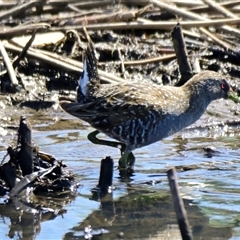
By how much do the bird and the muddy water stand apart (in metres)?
0.29

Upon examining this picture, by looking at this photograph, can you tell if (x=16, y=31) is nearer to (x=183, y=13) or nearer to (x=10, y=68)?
(x=10, y=68)

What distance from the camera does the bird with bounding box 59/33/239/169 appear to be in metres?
6.35

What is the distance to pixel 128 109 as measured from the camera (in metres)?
6.36

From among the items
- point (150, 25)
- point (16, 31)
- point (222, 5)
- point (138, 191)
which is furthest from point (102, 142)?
point (222, 5)

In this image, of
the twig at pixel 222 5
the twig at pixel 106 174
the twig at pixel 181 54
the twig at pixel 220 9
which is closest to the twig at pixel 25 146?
the twig at pixel 106 174

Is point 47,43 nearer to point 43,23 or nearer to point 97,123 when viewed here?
point 43,23

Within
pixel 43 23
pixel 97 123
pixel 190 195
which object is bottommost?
pixel 190 195

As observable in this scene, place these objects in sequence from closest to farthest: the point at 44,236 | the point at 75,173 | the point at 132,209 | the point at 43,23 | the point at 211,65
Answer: the point at 44,236 < the point at 132,209 < the point at 75,173 < the point at 43,23 < the point at 211,65

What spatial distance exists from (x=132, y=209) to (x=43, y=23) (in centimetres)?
368

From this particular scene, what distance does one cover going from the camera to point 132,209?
5.49 metres

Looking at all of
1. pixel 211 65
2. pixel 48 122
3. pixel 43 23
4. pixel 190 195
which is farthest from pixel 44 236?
pixel 211 65

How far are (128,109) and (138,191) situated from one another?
2.55ft

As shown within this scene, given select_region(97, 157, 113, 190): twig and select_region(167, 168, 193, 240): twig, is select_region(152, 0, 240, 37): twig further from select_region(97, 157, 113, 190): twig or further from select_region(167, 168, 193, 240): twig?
select_region(167, 168, 193, 240): twig

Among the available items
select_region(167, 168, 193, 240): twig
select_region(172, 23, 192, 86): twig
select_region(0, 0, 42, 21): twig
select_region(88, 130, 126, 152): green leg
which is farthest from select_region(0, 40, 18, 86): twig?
select_region(167, 168, 193, 240): twig
